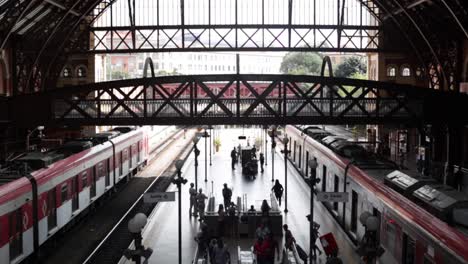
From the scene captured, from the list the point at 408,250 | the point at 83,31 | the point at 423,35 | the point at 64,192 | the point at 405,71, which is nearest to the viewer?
the point at 408,250

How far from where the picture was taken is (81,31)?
135 feet

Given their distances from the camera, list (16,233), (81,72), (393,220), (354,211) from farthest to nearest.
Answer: (81,72) < (354,211) < (16,233) < (393,220)

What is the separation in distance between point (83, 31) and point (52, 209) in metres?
23.0

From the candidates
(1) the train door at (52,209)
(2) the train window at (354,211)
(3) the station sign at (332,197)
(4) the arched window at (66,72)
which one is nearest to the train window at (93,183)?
(1) the train door at (52,209)

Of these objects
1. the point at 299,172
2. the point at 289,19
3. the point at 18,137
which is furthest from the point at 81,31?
the point at 299,172

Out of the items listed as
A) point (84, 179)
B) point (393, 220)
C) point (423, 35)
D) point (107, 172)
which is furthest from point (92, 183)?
point (423, 35)

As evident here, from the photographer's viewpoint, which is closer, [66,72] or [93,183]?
[93,183]

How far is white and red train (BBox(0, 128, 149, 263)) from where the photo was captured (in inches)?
616

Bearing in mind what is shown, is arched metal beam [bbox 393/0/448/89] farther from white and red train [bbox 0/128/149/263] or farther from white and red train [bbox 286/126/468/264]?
white and red train [bbox 0/128/149/263]

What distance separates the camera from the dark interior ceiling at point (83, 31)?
3384 centimetres

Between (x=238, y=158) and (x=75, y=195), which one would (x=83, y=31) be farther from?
(x=75, y=195)

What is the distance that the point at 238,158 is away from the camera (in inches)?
1809

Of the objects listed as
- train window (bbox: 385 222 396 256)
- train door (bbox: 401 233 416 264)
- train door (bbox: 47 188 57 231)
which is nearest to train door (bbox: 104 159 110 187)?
train door (bbox: 47 188 57 231)

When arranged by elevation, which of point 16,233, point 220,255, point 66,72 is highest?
point 66,72
